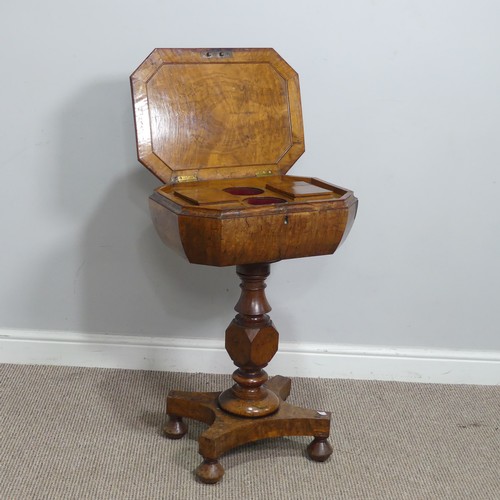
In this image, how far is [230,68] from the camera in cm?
241

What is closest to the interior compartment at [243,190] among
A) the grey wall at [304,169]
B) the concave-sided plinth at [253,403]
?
the concave-sided plinth at [253,403]

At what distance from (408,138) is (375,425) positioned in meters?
0.98

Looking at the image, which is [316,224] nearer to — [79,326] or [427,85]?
[427,85]

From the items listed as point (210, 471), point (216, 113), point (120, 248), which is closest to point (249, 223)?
point (216, 113)

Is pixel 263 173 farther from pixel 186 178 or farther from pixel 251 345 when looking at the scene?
pixel 251 345

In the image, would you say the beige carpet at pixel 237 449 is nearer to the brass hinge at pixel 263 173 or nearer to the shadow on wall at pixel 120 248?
the shadow on wall at pixel 120 248

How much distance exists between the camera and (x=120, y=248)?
9.45 ft

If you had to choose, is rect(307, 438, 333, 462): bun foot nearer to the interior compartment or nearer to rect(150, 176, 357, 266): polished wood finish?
rect(150, 176, 357, 266): polished wood finish

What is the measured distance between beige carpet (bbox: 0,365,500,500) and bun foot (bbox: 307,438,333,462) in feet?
0.07

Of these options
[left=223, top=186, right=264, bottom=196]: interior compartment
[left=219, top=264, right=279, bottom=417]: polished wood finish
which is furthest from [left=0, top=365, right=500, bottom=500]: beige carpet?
[left=223, top=186, right=264, bottom=196]: interior compartment

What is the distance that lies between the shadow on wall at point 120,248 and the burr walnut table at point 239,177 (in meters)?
0.44

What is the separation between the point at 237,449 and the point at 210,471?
20 centimetres

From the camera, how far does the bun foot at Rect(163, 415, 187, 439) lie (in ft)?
8.18

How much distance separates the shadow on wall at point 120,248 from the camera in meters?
2.75
